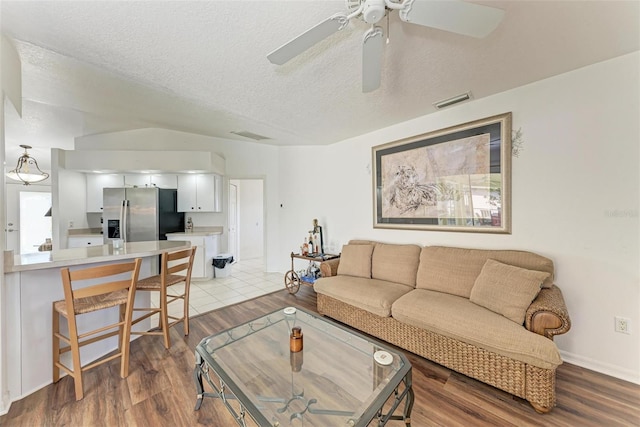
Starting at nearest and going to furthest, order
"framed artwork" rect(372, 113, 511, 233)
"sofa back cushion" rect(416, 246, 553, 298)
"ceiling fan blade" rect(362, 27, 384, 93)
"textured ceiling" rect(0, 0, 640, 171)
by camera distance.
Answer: "ceiling fan blade" rect(362, 27, 384, 93) < "textured ceiling" rect(0, 0, 640, 171) < "sofa back cushion" rect(416, 246, 553, 298) < "framed artwork" rect(372, 113, 511, 233)

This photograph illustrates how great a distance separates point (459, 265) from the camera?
7.60 feet

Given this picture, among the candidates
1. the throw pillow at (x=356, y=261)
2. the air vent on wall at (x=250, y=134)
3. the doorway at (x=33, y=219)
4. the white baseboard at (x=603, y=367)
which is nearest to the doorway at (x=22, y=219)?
the doorway at (x=33, y=219)

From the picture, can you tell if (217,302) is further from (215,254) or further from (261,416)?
(261,416)

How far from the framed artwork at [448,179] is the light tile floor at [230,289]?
2.21 metres

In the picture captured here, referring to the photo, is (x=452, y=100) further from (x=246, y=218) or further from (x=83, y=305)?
(x=246, y=218)

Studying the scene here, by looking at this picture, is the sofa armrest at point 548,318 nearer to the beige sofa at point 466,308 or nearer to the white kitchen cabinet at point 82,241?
the beige sofa at point 466,308

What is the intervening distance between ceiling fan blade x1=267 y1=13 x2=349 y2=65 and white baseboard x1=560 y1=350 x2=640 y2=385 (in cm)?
303

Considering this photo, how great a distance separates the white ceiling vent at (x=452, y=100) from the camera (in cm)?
240

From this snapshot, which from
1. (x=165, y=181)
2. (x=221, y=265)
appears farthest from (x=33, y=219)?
(x=221, y=265)

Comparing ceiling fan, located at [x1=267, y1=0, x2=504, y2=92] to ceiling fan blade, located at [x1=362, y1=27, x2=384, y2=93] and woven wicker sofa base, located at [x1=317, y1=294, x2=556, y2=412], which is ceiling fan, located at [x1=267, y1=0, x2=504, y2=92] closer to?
ceiling fan blade, located at [x1=362, y1=27, x2=384, y2=93]

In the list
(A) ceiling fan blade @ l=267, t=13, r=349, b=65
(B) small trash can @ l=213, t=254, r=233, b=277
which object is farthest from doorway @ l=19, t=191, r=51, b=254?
(A) ceiling fan blade @ l=267, t=13, r=349, b=65

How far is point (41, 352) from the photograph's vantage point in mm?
1724

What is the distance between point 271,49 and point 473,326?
8.17 feet

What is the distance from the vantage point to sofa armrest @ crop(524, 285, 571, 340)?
152 centimetres
